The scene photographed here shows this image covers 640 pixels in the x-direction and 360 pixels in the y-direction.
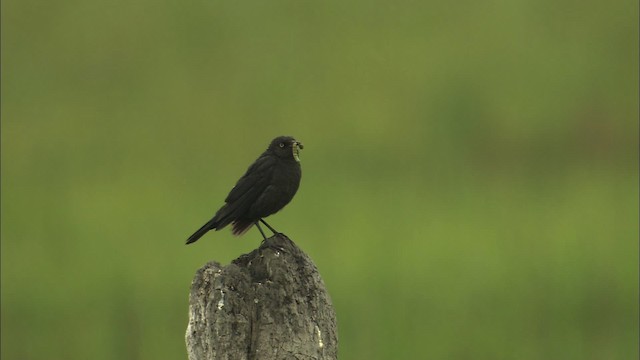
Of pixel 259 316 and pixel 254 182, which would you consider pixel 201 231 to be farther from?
pixel 259 316

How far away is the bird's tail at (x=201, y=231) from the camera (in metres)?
8.27

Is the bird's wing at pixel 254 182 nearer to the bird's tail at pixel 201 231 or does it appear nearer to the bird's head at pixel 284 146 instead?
the bird's head at pixel 284 146

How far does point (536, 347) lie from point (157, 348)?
5818 mm

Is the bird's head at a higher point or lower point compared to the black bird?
higher

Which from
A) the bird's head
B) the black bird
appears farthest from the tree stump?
the bird's head

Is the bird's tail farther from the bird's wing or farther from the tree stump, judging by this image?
the tree stump

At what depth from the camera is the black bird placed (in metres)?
8.66

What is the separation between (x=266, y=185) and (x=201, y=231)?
61cm

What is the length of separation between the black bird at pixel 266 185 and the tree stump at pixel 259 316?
2.56 feet

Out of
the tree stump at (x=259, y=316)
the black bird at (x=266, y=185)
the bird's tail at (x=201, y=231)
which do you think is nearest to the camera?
the tree stump at (x=259, y=316)

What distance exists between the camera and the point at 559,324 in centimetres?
2219

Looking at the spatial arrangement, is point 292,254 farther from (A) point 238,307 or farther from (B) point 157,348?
(B) point 157,348

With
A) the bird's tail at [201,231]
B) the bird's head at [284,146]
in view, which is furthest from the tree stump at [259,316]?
the bird's head at [284,146]

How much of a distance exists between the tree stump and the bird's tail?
39 centimetres
